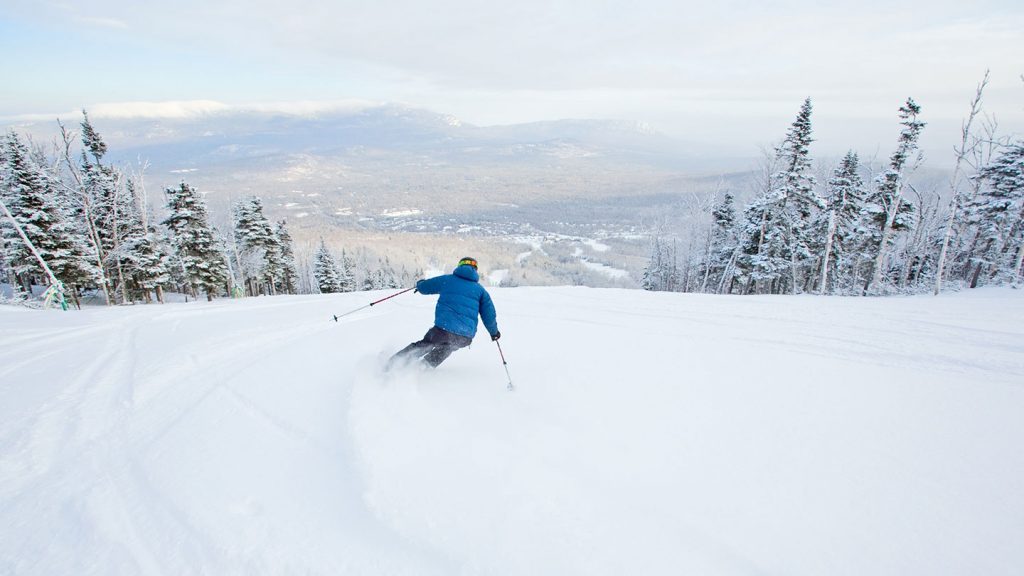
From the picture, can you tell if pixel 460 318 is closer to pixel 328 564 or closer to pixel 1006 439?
pixel 328 564

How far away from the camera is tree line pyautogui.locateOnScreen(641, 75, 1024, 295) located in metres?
22.5

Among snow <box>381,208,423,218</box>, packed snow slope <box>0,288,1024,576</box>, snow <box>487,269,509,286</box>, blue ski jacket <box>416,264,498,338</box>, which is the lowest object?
snow <box>487,269,509,286</box>

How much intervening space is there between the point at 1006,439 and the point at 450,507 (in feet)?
15.2

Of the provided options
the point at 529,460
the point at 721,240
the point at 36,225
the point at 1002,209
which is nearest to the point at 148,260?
the point at 36,225

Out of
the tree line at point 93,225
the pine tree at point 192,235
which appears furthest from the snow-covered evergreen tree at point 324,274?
the pine tree at point 192,235

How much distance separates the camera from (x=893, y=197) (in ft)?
77.9

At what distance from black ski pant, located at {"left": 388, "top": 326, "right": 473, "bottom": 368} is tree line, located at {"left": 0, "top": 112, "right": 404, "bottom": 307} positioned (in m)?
25.0

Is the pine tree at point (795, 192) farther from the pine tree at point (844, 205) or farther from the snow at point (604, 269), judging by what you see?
the snow at point (604, 269)

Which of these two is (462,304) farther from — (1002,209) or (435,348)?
(1002,209)

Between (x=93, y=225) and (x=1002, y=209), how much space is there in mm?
50386

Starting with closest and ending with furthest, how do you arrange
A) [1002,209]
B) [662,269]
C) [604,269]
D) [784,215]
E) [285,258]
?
[1002,209], [784,215], [285,258], [662,269], [604,269]

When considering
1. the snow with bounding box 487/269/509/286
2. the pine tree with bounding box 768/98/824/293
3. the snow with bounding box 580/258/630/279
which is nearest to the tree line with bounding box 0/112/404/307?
the pine tree with bounding box 768/98/824/293

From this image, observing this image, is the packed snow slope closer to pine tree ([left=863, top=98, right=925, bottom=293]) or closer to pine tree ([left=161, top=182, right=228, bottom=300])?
pine tree ([left=863, top=98, right=925, bottom=293])

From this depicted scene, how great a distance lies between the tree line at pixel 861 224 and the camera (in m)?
22.5
